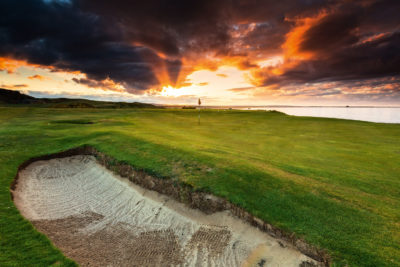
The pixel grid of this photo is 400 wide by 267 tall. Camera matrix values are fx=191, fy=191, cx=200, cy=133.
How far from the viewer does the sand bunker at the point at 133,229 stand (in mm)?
6434

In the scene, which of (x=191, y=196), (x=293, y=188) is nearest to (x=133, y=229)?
(x=191, y=196)

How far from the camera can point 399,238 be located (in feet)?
18.5

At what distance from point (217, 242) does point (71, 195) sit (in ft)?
30.1

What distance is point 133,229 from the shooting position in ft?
27.2

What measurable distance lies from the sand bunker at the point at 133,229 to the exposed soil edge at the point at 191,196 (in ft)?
0.73

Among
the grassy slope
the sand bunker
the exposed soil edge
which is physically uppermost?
the grassy slope

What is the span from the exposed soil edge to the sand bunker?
0.73 feet

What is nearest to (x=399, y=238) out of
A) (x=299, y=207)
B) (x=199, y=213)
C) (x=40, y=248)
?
(x=299, y=207)

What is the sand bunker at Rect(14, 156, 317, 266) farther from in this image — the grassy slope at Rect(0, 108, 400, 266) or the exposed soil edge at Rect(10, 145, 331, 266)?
the grassy slope at Rect(0, 108, 400, 266)

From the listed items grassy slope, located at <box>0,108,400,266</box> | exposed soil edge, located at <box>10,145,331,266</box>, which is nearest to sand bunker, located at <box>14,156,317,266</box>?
exposed soil edge, located at <box>10,145,331,266</box>

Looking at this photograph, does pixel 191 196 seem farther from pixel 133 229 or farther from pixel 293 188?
pixel 293 188

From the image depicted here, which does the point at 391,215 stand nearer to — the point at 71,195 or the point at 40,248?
the point at 40,248

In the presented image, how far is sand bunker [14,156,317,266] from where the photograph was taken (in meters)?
6.43

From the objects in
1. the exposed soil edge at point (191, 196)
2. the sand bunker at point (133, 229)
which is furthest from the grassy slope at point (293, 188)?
the sand bunker at point (133, 229)
